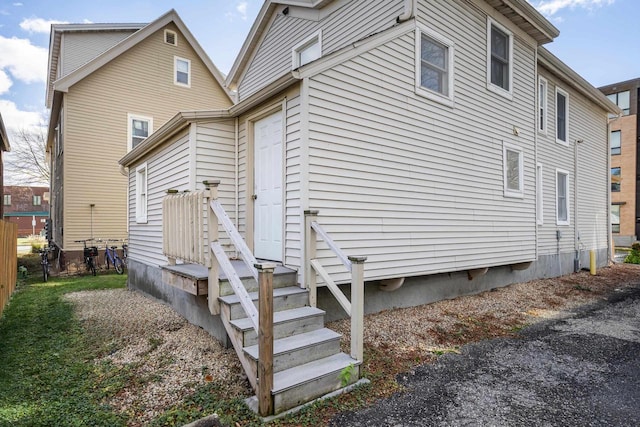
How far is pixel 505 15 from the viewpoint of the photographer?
25.7 feet

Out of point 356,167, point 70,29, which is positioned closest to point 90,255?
point 70,29

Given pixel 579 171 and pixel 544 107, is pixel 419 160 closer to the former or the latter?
pixel 544 107

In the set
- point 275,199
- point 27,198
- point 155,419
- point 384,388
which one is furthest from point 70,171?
point 27,198

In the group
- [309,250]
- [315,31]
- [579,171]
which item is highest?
[315,31]

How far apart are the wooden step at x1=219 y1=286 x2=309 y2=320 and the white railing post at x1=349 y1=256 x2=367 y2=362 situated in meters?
0.83

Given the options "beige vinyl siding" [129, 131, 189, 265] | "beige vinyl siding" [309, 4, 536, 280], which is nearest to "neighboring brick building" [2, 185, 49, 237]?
"beige vinyl siding" [129, 131, 189, 265]

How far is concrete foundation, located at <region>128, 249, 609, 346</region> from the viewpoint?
5223 mm

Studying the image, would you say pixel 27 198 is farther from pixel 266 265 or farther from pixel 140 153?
pixel 266 265

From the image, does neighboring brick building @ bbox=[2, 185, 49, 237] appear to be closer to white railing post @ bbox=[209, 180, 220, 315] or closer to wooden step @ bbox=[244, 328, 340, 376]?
white railing post @ bbox=[209, 180, 220, 315]

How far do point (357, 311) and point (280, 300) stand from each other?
96 cm

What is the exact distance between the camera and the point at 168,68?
14008 mm

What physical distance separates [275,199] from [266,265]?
2447mm

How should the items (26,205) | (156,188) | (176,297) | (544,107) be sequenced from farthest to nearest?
1. (26,205)
2. (544,107)
3. (156,188)
4. (176,297)

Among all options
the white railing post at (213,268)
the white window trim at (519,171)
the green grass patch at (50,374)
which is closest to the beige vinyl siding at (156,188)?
the green grass patch at (50,374)
